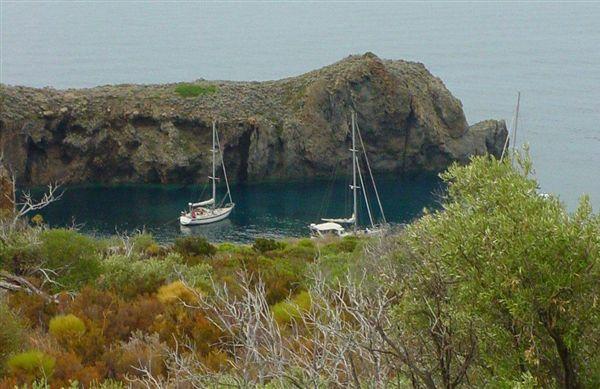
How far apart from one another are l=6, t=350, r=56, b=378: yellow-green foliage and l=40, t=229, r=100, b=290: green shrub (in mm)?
4948

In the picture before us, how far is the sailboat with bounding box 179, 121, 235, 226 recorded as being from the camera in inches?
1791

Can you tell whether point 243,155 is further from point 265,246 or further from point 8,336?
point 8,336

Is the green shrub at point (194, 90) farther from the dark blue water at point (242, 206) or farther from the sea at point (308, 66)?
the sea at point (308, 66)

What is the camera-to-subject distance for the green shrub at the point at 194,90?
5700 cm

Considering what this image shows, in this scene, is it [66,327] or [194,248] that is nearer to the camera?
[66,327]

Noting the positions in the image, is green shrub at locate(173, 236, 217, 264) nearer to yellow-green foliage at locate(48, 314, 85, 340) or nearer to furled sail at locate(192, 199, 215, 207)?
yellow-green foliage at locate(48, 314, 85, 340)

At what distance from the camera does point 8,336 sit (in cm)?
802

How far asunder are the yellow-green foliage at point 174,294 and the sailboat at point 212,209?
33748 mm

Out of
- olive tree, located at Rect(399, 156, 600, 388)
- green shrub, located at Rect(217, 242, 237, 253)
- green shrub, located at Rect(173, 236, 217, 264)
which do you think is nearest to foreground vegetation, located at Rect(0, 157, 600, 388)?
olive tree, located at Rect(399, 156, 600, 388)

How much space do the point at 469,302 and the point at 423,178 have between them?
51.5 meters

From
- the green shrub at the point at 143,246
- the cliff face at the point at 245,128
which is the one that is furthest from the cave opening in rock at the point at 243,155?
the green shrub at the point at 143,246

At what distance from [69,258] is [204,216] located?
3283 cm

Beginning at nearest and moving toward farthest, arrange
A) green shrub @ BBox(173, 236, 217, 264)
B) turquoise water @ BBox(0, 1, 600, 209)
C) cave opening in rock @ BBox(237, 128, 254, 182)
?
green shrub @ BBox(173, 236, 217, 264) < cave opening in rock @ BBox(237, 128, 254, 182) < turquoise water @ BBox(0, 1, 600, 209)

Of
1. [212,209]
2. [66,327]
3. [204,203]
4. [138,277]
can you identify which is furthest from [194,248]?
[212,209]
